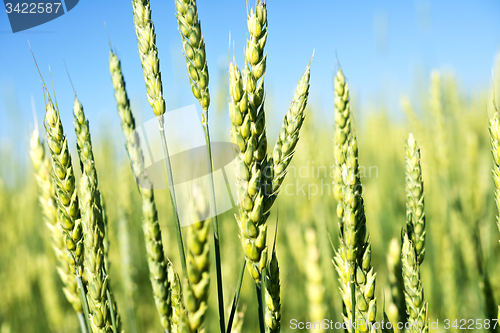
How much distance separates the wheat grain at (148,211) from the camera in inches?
23.8

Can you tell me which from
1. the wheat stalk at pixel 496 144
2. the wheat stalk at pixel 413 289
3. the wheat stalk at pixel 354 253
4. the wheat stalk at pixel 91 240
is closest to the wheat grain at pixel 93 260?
the wheat stalk at pixel 91 240

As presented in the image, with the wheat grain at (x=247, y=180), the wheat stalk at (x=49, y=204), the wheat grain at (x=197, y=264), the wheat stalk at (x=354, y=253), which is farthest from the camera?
the wheat stalk at (x=49, y=204)

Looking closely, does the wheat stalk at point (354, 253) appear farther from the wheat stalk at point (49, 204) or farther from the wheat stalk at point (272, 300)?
the wheat stalk at point (49, 204)

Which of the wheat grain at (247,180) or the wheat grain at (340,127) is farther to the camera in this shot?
the wheat grain at (340,127)

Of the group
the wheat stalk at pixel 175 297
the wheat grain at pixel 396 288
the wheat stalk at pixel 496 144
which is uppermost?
the wheat stalk at pixel 496 144

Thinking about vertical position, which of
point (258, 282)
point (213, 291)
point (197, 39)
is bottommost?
point (213, 291)

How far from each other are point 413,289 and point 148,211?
2.06 ft

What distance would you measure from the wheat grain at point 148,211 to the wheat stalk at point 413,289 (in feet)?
1.77

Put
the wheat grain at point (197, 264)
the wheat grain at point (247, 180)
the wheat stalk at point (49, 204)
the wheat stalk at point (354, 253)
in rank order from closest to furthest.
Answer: the wheat grain at point (197, 264) → the wheat grain at point (247, 180) → the wheat stalk at point (354, 253) → the wheat stalk at point (49, 204)

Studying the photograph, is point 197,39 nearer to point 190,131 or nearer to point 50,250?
point 190,131

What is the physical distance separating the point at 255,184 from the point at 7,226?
7.53 ft

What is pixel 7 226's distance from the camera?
205 cm

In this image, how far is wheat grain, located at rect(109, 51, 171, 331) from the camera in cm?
61

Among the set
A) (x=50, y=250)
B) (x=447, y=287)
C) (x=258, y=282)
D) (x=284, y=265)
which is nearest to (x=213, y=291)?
→ (x=284, y=265)
